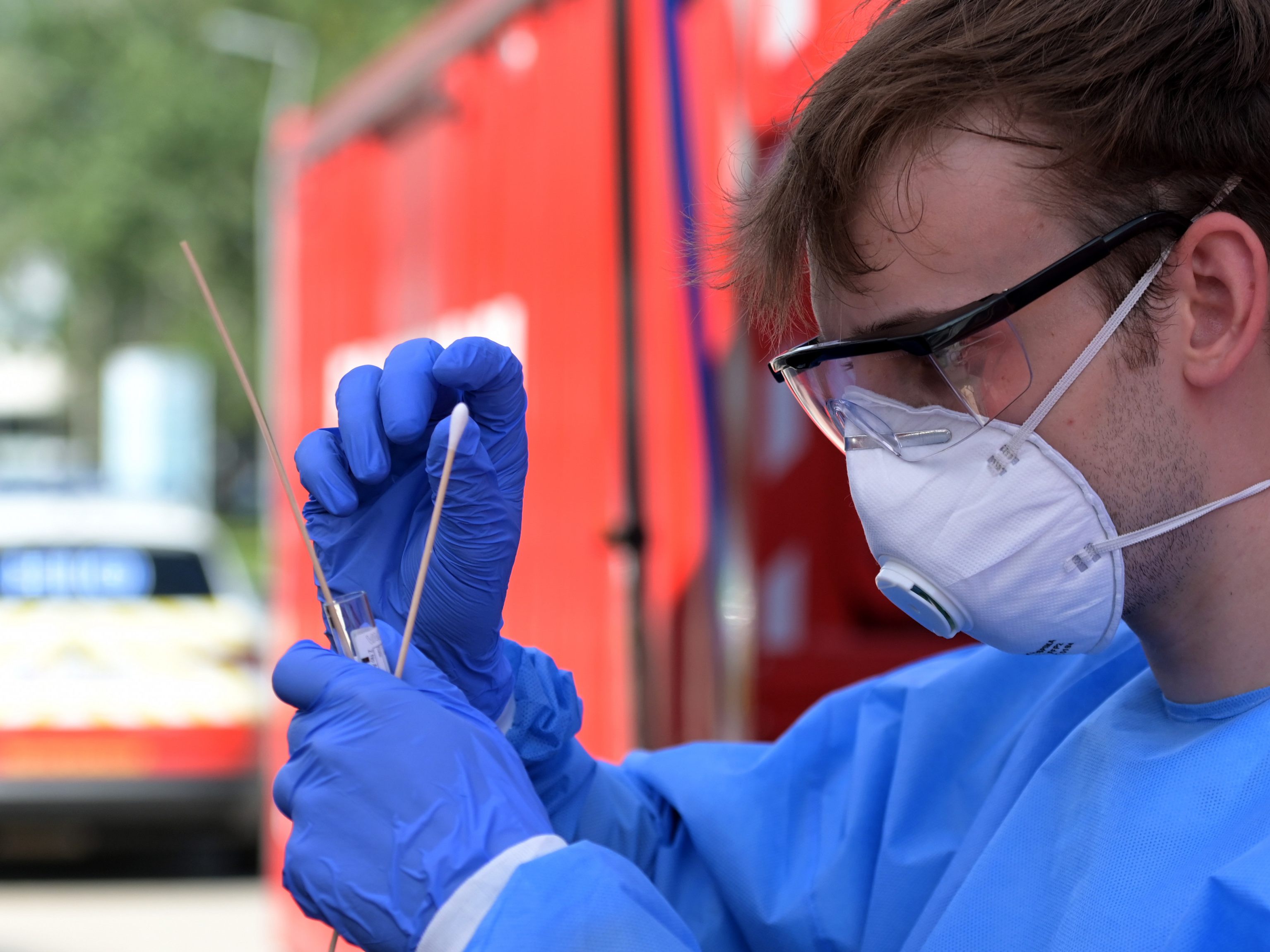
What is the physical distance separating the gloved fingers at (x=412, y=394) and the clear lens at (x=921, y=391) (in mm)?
371

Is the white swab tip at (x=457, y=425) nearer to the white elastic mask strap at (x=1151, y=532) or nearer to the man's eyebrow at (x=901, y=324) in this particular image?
the man's eyebrow at (x=901, y=324)

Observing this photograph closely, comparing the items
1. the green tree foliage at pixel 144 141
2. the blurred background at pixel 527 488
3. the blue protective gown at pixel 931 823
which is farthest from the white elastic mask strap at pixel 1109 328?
the green tree foliage at pixel 144 141

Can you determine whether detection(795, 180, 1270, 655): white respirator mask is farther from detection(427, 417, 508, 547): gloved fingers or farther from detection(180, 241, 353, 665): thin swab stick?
detection(180, 241, 353, 665): thin swab stick

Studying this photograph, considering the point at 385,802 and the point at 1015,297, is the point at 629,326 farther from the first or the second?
the point at 385,802

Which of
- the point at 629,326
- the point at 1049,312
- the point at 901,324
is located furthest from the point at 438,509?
the point at 629,326

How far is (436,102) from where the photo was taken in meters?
4.05

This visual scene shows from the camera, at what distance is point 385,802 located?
3.73 feet

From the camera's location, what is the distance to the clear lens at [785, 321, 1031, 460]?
129cm

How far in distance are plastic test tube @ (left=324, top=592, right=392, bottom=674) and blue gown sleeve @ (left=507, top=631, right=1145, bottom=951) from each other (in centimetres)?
25

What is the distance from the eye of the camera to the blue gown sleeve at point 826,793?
59.1 inches

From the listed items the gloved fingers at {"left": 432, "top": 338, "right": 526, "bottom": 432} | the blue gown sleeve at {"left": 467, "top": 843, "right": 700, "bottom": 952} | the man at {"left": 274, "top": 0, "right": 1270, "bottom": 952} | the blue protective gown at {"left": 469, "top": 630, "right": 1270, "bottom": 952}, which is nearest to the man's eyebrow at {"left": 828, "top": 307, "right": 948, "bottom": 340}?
the man at {"left": 274, "top": 0, "right": 1270, "bottom": 952}

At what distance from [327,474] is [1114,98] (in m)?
0.79

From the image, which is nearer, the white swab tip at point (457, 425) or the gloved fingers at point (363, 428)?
the white swab tip at point (457, 425)

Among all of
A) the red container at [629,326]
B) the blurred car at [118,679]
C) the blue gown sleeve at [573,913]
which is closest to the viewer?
the blue gown sleeve at [573,913]
